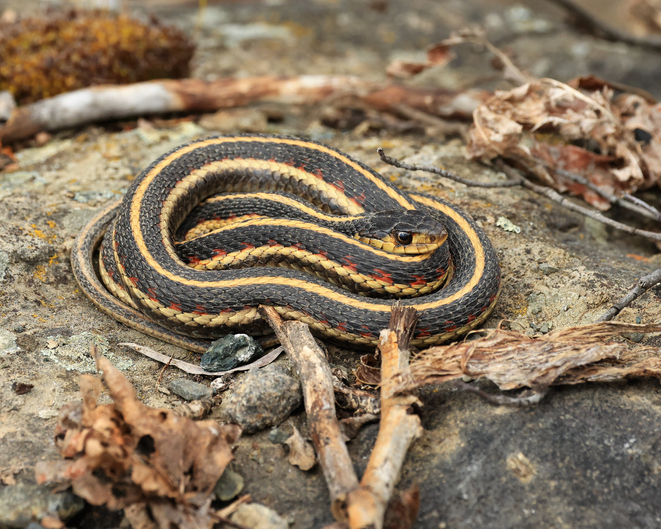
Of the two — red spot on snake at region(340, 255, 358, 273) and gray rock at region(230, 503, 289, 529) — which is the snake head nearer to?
red spot on snake at region(340, 255, 358, 273)

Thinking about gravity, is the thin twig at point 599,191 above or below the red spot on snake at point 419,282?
below

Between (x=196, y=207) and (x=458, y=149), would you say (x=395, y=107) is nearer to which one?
(x=458, y=149)

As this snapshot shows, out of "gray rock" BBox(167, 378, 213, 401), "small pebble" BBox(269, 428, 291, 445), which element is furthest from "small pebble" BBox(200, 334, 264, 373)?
"small pebble" BBox(269, 428, 291, 445)

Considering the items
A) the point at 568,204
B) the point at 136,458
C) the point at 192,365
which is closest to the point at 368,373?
the point at 192,365

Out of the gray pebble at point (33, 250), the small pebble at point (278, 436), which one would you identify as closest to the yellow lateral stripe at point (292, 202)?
the gray pebble at point (33, 250)

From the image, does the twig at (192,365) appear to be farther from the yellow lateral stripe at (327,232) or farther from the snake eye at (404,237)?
the snake eye at (404,237)

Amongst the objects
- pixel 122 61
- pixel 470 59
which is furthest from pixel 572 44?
pixel 122 61
